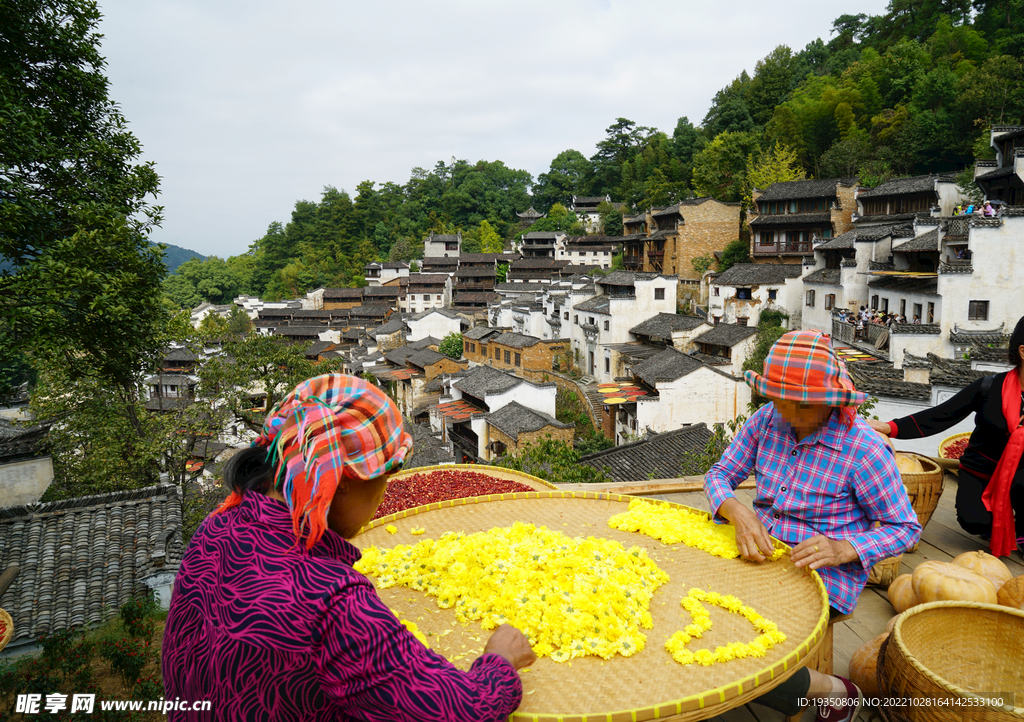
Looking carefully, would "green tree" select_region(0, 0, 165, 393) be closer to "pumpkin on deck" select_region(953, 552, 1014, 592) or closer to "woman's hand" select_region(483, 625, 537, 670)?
"woman's hand" select_region(483, 625, 537, 670)

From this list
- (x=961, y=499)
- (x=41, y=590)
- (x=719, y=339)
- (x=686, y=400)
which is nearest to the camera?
(x=961, y=499)

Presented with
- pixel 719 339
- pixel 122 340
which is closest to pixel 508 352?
pixel 719 339

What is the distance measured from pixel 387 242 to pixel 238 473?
187 ft

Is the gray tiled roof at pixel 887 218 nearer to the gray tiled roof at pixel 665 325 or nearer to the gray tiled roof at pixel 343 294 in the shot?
the gray tiled roof at pixel 665 325

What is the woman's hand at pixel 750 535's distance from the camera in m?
2.17

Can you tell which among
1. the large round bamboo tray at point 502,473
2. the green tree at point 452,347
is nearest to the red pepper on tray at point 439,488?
the large round bamboo tray at point 502,473

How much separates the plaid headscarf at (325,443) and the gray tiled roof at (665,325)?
2380 centimetres

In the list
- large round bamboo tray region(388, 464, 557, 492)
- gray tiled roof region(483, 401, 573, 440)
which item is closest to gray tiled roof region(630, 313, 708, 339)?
gray tiled roof region(483, 401, 573, 440)

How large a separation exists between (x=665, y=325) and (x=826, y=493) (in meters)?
23.3

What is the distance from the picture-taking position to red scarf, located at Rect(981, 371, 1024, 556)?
2.88 m

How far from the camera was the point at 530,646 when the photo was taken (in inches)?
62.9

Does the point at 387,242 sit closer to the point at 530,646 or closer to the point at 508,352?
the point at 508,352

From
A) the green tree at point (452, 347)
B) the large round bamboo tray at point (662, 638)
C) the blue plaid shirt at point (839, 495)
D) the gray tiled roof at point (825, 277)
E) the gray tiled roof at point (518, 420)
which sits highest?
the gray tiled roof at point (825, 277)

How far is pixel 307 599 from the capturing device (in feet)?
3.51
